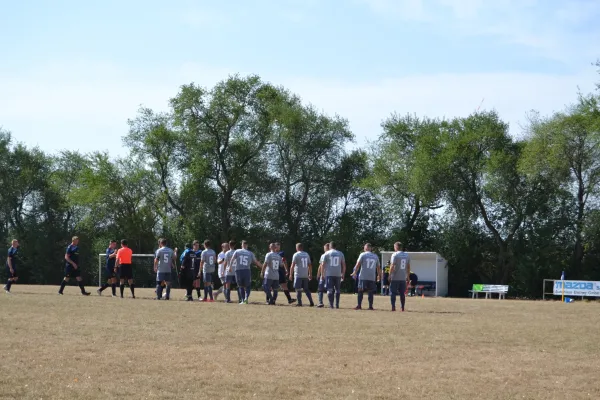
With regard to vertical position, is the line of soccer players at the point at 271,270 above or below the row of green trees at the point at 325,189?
below

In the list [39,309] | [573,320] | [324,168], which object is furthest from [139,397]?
[324,168]

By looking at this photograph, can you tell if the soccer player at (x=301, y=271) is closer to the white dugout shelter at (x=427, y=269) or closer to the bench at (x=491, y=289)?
the white dugout shelter at (x=427, y=269)

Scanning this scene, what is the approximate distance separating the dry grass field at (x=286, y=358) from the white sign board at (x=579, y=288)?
77.1 feet

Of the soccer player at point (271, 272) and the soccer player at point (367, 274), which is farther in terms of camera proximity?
the soccer player at point (271, 272)

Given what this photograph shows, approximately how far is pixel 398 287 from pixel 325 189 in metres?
38.6

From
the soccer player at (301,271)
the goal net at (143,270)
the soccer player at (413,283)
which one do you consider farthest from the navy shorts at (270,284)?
the goal net at (143,270)

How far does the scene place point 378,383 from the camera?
412 inches

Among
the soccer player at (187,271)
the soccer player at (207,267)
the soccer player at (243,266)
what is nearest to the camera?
the soccer player at (243,266)

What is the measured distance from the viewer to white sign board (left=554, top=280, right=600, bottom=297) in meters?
42.4

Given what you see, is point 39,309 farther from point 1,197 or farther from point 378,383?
point 1,197

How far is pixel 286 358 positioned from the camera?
12.5 metres

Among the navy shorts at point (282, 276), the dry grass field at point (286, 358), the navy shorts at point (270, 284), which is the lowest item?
the dry grass field at point (286, 358)

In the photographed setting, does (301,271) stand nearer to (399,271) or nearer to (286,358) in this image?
(399,271)

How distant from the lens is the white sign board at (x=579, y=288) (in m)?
42.4
